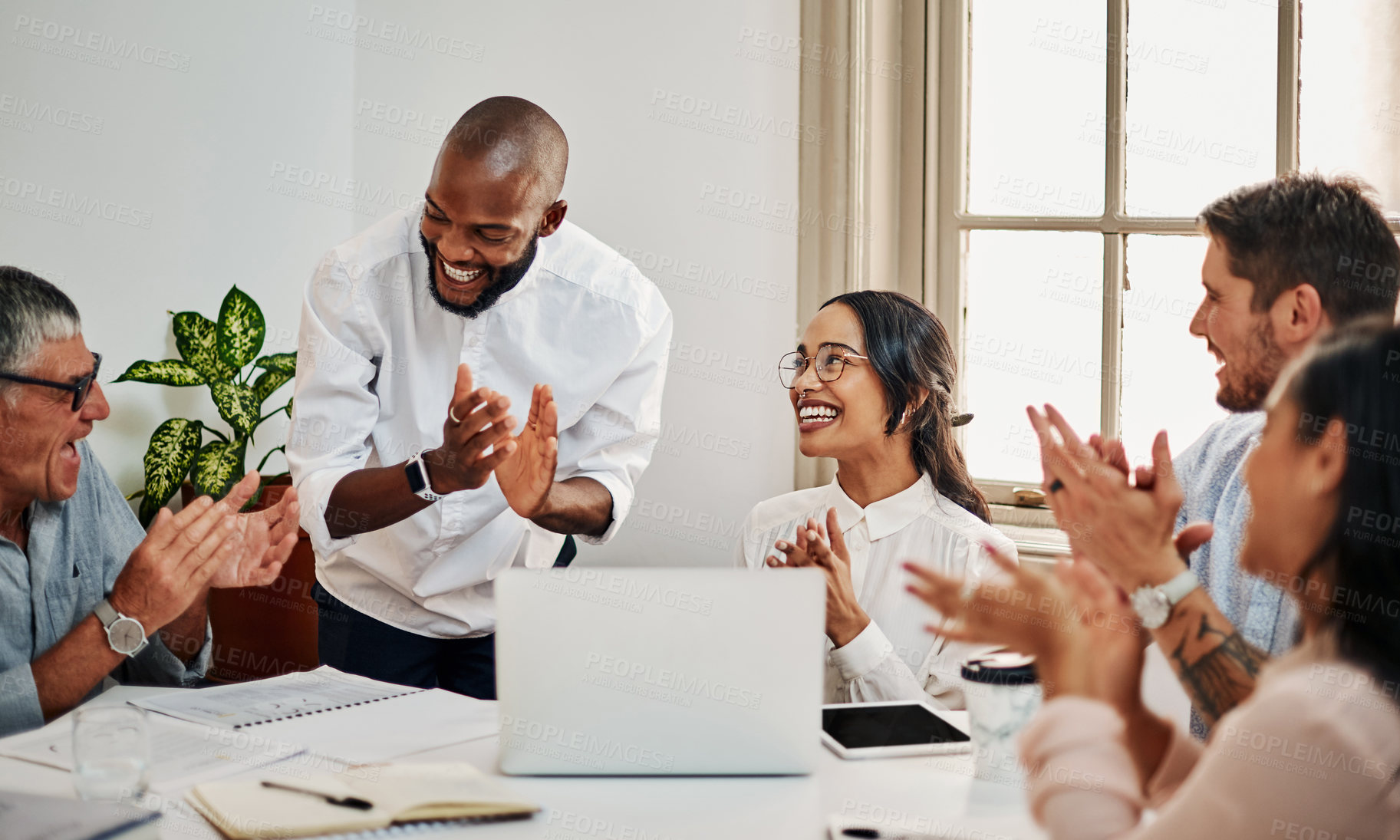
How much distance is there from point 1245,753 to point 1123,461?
0.33m

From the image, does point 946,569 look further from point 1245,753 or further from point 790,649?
point 1245,753

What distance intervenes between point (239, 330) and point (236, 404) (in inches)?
7.6

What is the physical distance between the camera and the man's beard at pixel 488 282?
7.10 ft

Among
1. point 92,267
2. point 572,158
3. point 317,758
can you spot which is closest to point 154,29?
point 92,267

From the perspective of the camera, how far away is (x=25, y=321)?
1650 millimetres

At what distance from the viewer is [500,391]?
2.29 metres

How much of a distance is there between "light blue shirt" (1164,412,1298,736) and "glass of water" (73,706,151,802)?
1170 millimetres

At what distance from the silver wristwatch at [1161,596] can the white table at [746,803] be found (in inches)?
17.3

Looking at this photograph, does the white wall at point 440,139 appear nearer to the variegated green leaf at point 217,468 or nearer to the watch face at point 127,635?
the variegated green leaf at point 217,468

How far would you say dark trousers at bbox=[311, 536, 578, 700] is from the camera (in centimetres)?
224

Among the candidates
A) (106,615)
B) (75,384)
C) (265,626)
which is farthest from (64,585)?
(265,626)

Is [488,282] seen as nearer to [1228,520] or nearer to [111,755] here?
[111,755]

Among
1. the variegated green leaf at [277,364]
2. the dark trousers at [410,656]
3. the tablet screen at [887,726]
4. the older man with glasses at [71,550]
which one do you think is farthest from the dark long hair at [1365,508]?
the variegated green leaf at [277,364]

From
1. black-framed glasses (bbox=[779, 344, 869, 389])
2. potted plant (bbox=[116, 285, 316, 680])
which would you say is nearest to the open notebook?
black-framed glasses (bbox=[779, 344, 869, 389])
